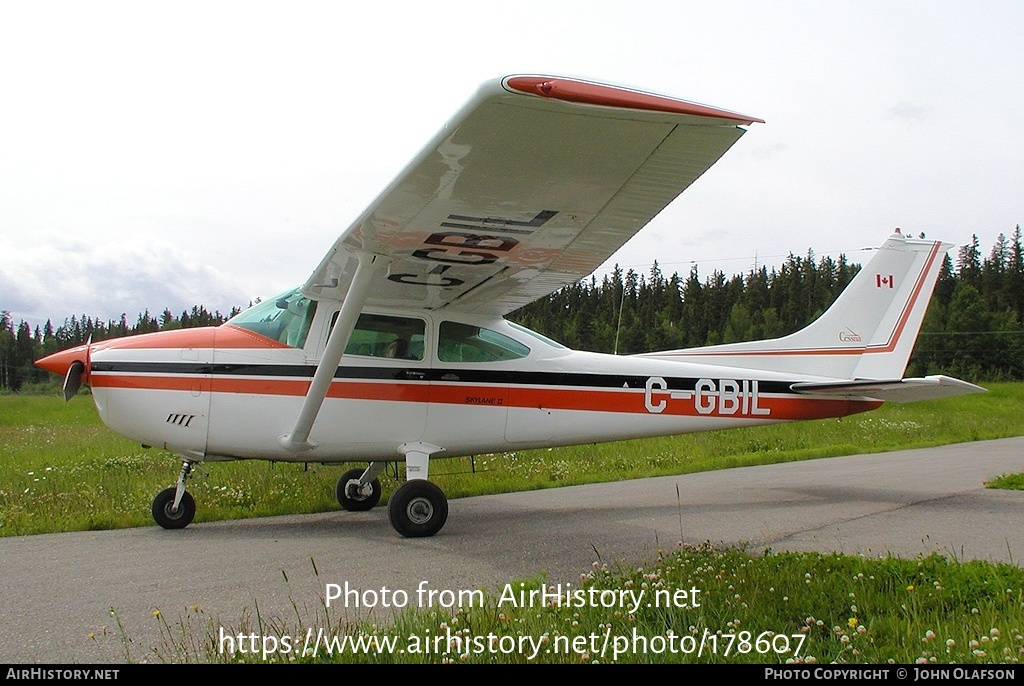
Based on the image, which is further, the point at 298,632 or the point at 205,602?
the point at 205,602

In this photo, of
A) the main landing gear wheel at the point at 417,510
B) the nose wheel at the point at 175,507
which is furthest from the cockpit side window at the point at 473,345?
the nose wheel at the point at 175,507

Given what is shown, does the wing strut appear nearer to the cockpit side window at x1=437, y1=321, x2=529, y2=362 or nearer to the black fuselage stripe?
the black fuselage stripe

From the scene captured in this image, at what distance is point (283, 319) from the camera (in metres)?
7.04

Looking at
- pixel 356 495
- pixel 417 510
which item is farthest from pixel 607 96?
pixel 356 495

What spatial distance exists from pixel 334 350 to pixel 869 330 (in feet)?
21.5

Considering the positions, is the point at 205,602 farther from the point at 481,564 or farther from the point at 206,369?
the point at 206,369

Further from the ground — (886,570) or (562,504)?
(886,570)

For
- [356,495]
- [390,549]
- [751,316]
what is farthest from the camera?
[751,316]

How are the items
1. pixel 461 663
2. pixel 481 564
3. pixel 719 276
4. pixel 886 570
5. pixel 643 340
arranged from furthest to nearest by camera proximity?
pixel 719 276 → pixel 643 340 → pixel 481 564 → pixel 886 570 → pixel 461 663

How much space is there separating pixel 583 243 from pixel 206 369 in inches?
142

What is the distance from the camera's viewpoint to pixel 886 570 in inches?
162

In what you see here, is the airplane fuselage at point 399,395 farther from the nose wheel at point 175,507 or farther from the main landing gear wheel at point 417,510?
the main landing gear wheel at point 417,510

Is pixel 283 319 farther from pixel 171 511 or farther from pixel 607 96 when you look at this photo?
pixel 607 96

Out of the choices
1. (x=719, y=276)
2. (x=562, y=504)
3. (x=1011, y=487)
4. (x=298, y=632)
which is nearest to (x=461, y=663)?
(x=298, y=632)
